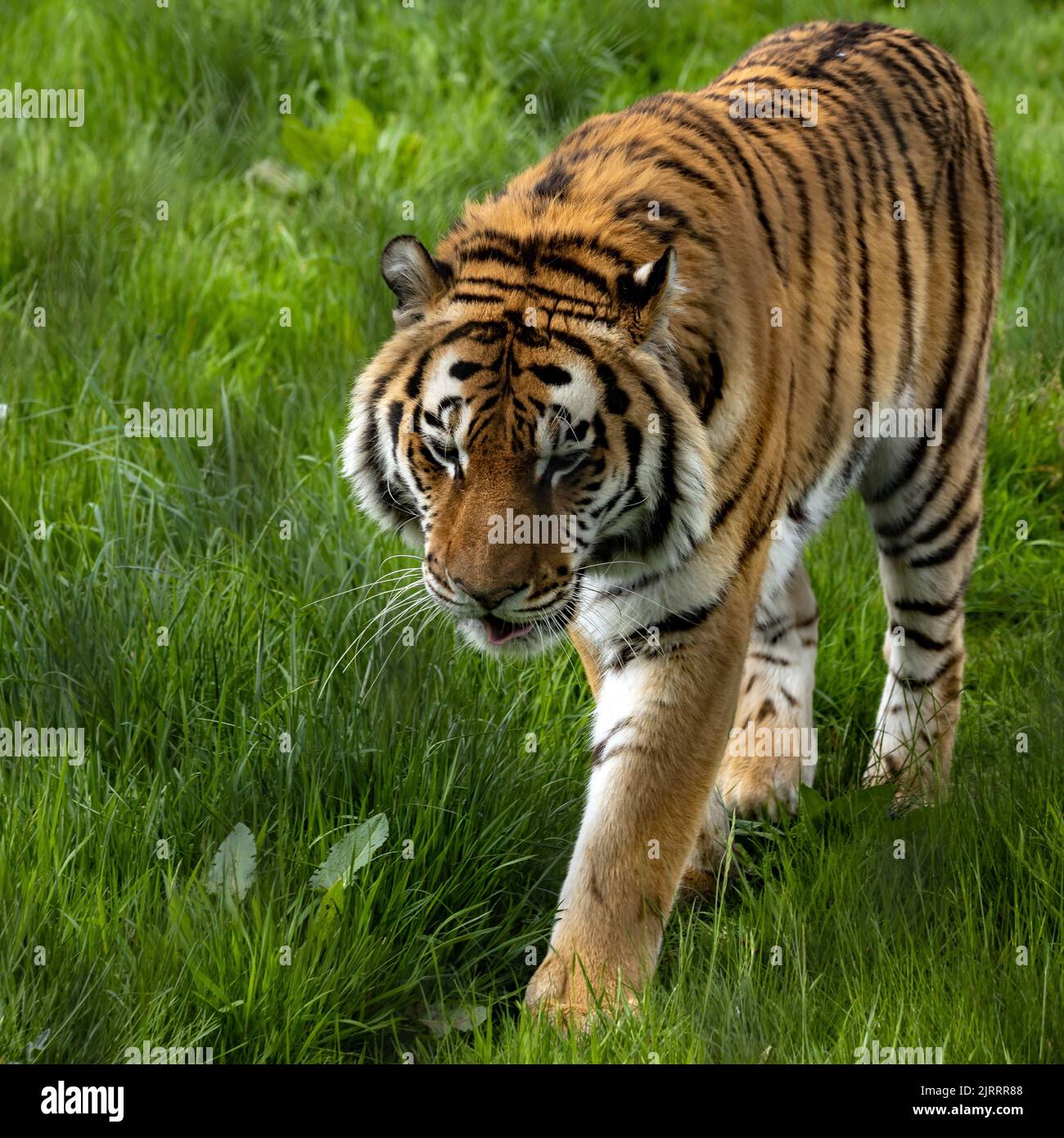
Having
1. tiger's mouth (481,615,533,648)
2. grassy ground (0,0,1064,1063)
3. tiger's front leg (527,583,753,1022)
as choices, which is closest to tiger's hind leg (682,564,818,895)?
grassy ground (0,0,1064,1063)

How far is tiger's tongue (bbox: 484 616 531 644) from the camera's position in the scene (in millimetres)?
2727

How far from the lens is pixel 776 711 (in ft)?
12.5

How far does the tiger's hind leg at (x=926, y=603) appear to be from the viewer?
3.69 m

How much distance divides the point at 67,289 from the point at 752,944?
294 centimetres

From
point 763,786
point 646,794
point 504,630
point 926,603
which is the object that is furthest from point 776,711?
point 504,630

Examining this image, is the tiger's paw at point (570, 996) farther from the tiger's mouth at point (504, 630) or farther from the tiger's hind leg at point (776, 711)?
the tiger's hind leg at point (776, 711)

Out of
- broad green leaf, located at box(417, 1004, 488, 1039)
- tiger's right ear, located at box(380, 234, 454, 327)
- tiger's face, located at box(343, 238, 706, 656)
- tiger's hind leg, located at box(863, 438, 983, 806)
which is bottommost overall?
broad green leaf, located at box(417, 1004, 488, 1039)

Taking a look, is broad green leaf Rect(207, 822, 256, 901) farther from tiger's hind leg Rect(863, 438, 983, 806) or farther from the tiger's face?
tiger's hind leg Rect(863, 438, 983, 806)

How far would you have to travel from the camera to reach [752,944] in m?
2.72

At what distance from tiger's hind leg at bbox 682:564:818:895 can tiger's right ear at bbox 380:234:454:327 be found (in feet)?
→ 4.05

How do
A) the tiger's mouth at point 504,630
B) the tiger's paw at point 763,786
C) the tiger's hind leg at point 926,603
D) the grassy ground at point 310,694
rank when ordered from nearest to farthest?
the grassy ground at point 310,694, the tiger's mouth at point 504,630, the tiger's paw at point 763,786, the tiger's hind leg at point 926,603

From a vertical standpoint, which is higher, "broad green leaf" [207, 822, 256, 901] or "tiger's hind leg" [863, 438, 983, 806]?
"tiger's hind leg" [863, 438, 983, 806]

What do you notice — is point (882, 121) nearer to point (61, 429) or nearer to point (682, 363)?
point (682, 363)

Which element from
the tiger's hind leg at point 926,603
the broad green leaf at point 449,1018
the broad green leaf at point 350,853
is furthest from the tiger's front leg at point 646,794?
the tiger's hind leg at point 926,603
